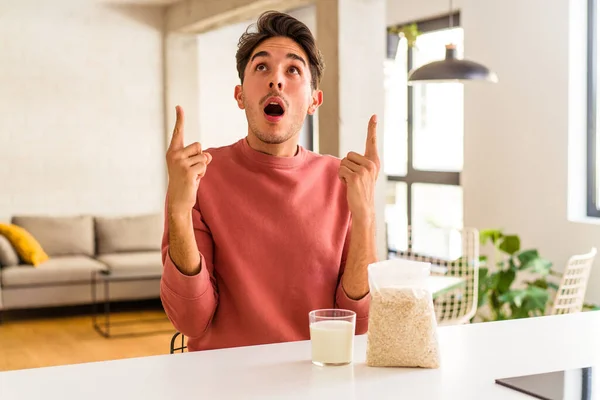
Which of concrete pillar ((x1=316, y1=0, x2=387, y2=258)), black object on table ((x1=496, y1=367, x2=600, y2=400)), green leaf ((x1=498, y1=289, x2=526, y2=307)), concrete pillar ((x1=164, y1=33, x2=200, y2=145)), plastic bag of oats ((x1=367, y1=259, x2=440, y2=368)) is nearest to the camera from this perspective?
black object on table ((x1=496, y1=367, x2=600, y2=400))

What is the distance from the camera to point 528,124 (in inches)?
209

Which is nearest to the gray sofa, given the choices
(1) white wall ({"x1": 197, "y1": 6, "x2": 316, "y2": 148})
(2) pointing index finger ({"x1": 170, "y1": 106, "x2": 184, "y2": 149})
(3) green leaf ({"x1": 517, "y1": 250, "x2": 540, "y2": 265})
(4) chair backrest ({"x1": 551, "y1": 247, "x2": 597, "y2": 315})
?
(1) white wall ({"x1": 197, "y1": 6, "x2": 316, "y2": 148})

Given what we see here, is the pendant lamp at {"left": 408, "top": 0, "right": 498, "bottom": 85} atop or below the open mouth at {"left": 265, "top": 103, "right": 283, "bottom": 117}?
atop

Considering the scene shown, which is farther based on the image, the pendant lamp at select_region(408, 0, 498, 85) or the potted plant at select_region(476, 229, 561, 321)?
the potted plant at select_region(476, 229, 561, 321)

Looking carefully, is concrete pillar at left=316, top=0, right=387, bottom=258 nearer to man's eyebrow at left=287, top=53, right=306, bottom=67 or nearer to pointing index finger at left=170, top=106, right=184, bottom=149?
man's eyebrow at left=287, top=53, right=306, bottom=67

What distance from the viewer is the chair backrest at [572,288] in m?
4.01

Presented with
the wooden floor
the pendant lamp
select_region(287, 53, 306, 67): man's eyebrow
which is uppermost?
the pendant lamp

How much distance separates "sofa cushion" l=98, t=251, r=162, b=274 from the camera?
246 inches

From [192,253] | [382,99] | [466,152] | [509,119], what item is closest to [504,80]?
[509,119]

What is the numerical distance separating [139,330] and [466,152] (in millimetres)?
2743

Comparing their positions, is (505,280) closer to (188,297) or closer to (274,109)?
(274,109)

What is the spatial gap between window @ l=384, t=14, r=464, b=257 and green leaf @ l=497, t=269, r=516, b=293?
1.12m

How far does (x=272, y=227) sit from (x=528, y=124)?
3.98 metres

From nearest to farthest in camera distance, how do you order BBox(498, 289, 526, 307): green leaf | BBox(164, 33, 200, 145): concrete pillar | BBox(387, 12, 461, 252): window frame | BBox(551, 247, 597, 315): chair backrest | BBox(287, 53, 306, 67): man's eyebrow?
1. BBox(287, 53, 306, 67): man's eyebrow
2. BBox(551, 247, 597, 315): chair backrest
3. BBox(498, 289, 526, 307): green leaf
4. BBox(387, 12, 461, 252): window frame
5. BBox(164, 33, 200, 145): concrete pillar
